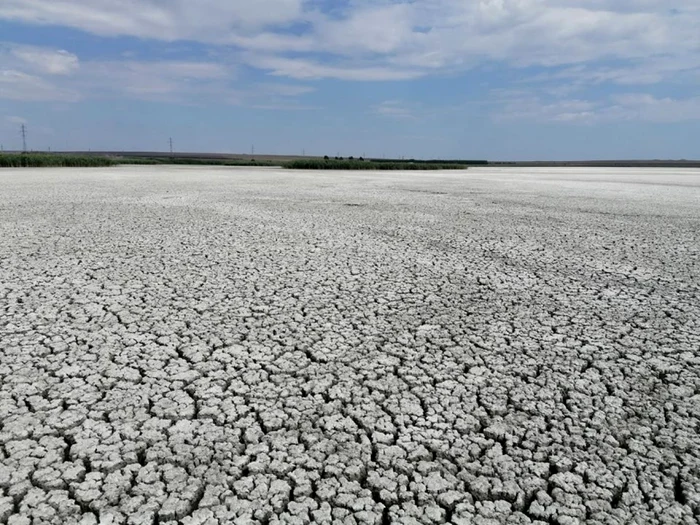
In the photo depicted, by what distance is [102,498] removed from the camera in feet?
4.57

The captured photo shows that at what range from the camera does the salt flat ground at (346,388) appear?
142cm

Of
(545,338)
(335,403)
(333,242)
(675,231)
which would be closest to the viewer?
(335,403)

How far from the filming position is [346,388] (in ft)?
6.64

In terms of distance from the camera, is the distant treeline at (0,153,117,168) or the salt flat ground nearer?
the salt flat ground

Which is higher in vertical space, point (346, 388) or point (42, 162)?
point (42, 162)

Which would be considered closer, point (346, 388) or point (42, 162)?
point (346, 388)

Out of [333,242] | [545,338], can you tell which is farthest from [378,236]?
[545,338]

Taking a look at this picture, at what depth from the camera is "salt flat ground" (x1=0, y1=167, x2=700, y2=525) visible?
1.42 meters

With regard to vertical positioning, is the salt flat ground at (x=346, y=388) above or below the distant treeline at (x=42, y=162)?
below

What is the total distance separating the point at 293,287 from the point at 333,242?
68.7 inches

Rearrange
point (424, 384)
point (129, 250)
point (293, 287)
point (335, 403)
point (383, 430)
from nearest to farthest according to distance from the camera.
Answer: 1. point (383, 430)
2. point (335, 403)
3. point (424, 384)
4. point (293, 287)
5. point (129, 250)

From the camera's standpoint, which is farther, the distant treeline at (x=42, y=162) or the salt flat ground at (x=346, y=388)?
the distant treeline at (x=42, y=162)

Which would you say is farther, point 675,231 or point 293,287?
point 675,231

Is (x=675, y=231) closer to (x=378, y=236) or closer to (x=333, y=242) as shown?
(x=378, y=236)
